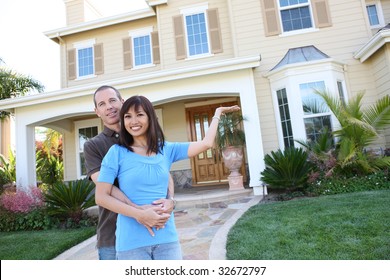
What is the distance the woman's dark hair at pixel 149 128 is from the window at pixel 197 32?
6329 millimetres

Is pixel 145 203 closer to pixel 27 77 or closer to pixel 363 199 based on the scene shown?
pixel 363 199

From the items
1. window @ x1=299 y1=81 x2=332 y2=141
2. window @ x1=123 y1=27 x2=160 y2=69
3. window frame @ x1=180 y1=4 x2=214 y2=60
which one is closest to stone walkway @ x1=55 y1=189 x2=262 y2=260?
window @ x1=299 y1=81 x2=332 y2=141

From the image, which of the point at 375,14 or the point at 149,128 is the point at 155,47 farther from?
the point at 149,128

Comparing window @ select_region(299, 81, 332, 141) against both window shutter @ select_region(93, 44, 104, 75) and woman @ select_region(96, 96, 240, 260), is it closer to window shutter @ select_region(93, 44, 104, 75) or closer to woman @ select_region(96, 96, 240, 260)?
woman @ select_region(96, 96, 240, 260)

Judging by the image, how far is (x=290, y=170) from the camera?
4543 mm

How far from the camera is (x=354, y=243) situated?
218 centimetres

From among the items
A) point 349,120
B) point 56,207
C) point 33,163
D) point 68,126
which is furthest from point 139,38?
point 349,120

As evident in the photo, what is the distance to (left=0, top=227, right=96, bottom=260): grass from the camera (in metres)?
3.00

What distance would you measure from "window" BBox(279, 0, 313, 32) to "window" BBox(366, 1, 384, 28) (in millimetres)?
2364

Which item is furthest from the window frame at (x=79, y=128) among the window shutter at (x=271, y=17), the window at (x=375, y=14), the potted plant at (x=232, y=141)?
the window at (x=375, y=14)

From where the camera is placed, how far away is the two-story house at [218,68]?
5.42 metres

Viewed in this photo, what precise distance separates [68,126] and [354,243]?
809 cm

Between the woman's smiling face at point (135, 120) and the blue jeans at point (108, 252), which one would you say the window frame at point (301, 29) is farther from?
the blue jeans at point (108, 252)
